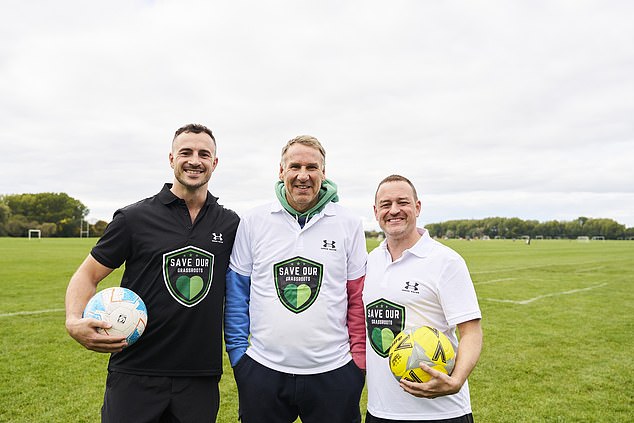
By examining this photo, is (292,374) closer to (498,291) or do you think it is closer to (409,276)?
(409,276)

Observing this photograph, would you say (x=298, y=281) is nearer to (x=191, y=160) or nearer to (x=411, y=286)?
(x=411, y=286)

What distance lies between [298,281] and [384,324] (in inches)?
25.9

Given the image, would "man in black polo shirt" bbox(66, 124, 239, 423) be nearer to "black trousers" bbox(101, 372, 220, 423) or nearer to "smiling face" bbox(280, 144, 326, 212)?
"black trousers" bbox(101, 372, 220, 423)

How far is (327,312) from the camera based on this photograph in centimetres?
335

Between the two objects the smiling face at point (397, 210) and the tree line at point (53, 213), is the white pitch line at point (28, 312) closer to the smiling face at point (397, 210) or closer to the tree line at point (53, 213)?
the smiling face at point (397, 210)

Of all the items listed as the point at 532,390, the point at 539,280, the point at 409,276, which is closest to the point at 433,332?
the point at 409,276

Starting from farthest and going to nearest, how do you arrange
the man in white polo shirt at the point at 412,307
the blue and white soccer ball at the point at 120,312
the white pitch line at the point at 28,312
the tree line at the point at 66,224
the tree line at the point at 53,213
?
the tree line at the point at 53,213 < the tree line at the point at 66,224 < the white pitch line at the point at 28,312 < the blue and white soccer ball at the point at 120,312 < the man in white polo shirt at the point at 412,307

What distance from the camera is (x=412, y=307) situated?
3094mm

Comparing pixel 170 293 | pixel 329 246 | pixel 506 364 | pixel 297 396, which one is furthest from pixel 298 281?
pixel 506 364

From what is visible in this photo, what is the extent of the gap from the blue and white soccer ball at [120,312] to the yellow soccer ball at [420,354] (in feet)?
5.45

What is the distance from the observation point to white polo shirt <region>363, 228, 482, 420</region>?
9.86 ft

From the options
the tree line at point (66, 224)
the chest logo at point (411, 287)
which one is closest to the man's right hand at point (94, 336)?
the chest logo at point (411, 287)

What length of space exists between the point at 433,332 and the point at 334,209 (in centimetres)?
119

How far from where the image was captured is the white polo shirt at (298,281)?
3285 mm
